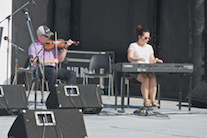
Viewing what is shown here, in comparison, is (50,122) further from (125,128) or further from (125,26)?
(125,26)

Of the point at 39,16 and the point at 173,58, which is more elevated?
the point at 39,16

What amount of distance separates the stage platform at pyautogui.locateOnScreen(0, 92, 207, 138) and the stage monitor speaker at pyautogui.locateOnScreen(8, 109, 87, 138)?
0.47 meters

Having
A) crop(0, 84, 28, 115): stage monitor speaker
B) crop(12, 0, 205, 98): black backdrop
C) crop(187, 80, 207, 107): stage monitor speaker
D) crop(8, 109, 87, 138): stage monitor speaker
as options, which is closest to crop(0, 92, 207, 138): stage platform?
crop(0, 84, 28, 115): stage monitor speaker

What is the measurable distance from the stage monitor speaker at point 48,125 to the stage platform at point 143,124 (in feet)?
1.55

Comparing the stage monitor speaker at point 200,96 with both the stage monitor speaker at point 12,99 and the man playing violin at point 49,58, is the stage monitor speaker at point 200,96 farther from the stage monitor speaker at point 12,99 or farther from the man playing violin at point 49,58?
Answer: the stage monitor speaker at point 12,99

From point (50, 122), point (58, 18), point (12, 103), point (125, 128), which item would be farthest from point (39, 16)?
point (50, 122)

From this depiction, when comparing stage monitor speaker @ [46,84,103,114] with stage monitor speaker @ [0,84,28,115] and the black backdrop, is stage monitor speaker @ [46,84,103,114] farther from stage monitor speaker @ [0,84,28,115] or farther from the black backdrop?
the black backdrop

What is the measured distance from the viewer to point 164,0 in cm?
663

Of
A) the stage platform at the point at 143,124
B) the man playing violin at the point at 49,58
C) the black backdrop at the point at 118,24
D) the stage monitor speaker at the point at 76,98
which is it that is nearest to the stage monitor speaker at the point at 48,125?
the stage platform at the point at 143,124

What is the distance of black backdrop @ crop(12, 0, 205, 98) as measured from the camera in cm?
638

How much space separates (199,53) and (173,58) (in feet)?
1.99

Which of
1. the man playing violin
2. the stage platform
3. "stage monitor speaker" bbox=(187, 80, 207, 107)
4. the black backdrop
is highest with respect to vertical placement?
the black backdrop

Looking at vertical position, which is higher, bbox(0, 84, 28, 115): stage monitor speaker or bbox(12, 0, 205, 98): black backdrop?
bbox(12, 0, 205, 98): black backdrop

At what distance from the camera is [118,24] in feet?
24.1
